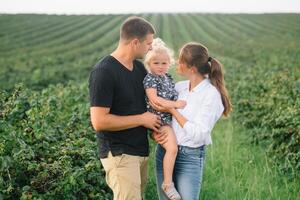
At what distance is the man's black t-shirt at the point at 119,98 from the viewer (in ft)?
12.8

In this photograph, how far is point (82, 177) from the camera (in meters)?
4.42

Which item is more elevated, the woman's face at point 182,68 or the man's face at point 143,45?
the man's face at point 143,45

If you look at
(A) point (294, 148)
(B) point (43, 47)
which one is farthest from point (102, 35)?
(A) point (294, 148)

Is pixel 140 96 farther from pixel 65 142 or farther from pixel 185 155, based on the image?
pixel 65 142

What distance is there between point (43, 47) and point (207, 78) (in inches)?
1386

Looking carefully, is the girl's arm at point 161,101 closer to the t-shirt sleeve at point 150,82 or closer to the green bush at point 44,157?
the t-shirt sleeve at point 150,82

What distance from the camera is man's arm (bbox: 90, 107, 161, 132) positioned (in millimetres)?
3914

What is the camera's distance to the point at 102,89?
390 cm

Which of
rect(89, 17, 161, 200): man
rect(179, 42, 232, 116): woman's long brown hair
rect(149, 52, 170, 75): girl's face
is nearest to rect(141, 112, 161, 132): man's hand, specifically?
rect(89, 17, 161, 200): man

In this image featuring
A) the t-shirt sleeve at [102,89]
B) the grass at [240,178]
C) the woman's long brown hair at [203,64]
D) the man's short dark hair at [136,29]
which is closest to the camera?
the t-shirt sleeve at [102,89]

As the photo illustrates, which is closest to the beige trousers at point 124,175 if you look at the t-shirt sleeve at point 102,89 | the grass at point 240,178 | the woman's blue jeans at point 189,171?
the woman's blue jeans at point 189,171

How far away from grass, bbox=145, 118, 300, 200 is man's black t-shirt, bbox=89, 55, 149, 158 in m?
1.87

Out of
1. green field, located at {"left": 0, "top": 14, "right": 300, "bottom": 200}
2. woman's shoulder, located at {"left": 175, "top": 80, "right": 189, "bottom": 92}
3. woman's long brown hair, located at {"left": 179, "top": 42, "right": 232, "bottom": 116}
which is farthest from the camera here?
green field, located at {"left": 0, "top": 14, "right": 300, "bottom": 200}

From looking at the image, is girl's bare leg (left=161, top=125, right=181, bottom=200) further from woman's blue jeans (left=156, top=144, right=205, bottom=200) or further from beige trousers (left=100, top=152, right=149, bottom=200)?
beige trousers (left=100, top=152, right=149, bottom=200)
